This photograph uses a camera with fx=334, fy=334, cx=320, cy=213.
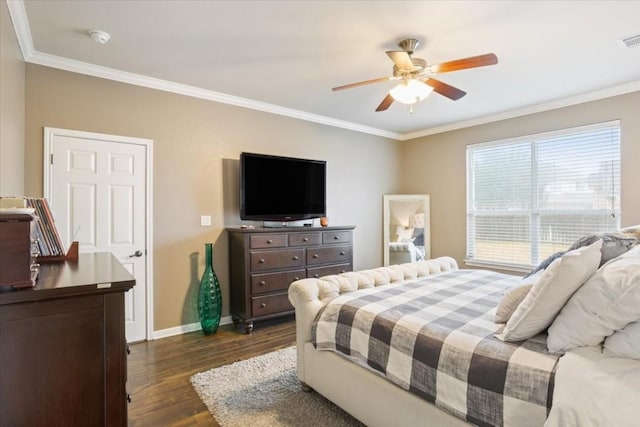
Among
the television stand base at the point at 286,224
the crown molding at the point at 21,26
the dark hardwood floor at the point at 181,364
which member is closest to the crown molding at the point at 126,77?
the crown molding at the point at 21,26

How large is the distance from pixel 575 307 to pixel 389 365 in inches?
33.0

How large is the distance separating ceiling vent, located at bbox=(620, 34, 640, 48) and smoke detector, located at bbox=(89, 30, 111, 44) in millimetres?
3995

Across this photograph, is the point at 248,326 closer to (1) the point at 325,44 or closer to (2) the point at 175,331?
(2) the point at 175,331

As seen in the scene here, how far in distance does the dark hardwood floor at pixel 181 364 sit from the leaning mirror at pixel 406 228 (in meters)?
2.30

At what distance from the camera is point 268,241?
12.0ft

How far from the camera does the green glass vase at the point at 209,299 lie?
351 centimetres

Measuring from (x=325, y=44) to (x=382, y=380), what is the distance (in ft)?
8.00

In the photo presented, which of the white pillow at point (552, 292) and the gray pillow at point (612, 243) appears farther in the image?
the gray pillow at point (612, 243)

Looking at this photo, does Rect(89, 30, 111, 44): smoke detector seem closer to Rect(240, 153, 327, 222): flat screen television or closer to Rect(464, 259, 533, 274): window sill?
Rect(240, 153, 327, 222): flat screen television

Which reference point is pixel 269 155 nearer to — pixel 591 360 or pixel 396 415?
pixel 396 415

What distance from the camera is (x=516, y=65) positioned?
3076mm

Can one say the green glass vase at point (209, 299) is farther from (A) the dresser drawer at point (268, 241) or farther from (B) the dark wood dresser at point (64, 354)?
(B) the dark wood dresser at point (64, 354)

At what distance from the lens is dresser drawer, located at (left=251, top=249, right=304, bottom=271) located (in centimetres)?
356

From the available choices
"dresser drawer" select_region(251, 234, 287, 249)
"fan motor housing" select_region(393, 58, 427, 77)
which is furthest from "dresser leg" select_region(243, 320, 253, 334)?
"fan motor housing" select_region(393, 58, 427, 77)
